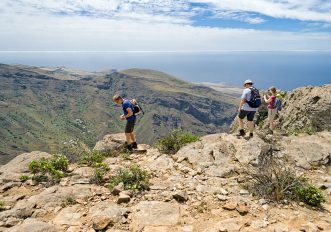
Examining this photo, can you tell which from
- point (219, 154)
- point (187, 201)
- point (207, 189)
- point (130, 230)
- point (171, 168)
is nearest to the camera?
point (130, 230)

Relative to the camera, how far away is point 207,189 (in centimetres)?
1038

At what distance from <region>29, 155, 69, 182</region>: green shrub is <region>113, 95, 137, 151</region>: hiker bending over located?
12.4 ft

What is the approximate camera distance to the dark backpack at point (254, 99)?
51.6 ft

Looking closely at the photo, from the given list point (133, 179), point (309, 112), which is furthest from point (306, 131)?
point (133, 179)

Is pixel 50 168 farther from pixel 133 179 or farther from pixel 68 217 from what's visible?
pixel 68 217

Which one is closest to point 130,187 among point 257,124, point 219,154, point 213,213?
point 213,213

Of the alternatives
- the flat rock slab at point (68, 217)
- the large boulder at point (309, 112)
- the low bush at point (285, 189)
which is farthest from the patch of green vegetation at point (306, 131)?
the flat rock slab at point (68, 217)

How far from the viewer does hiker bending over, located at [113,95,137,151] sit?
51.0 feet

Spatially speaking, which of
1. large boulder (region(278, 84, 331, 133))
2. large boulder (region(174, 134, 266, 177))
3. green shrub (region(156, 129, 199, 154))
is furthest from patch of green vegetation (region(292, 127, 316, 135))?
green shrub (region(156, 129, 199, 154))

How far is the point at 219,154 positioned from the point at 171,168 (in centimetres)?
247

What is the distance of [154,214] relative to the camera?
8.95 metres

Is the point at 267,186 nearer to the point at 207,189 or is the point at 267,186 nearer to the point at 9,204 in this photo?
the point at 207,189

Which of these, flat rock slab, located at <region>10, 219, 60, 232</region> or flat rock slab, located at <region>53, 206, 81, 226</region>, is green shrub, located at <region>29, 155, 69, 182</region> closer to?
flat rock slab, located at <region>53, 206, 81, 226</region>

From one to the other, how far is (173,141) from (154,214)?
23.0 feet
